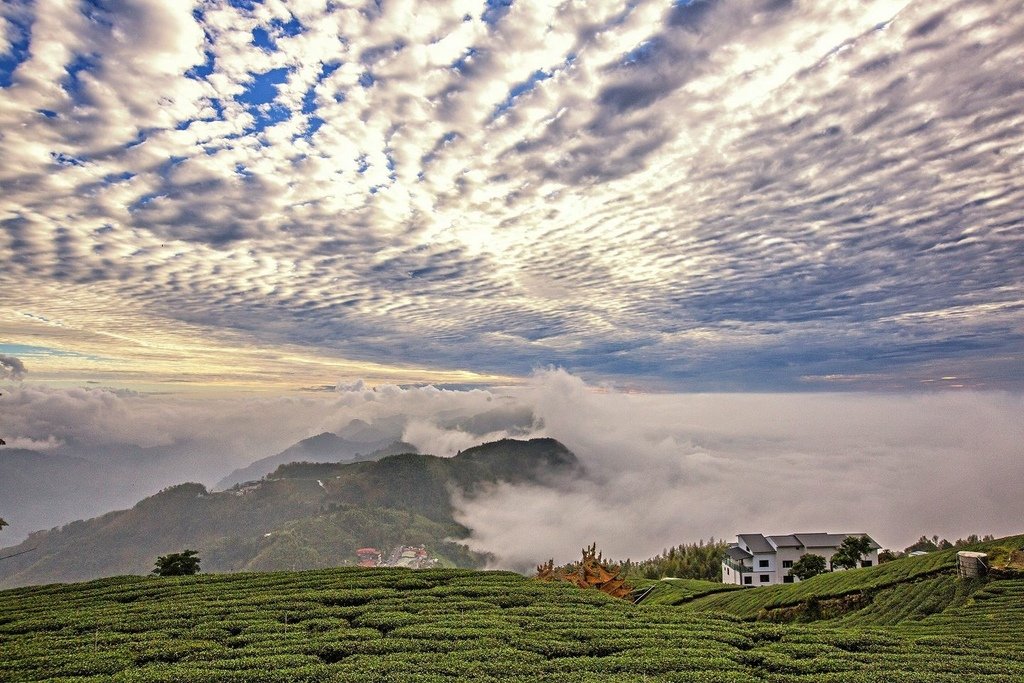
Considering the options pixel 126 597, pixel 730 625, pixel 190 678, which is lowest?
pixel 126 597

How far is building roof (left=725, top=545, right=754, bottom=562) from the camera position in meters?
121

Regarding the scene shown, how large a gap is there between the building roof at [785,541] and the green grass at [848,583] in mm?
58153

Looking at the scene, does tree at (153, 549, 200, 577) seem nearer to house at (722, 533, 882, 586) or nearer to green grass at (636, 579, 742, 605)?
green grass at (636, 579, 742, 605)

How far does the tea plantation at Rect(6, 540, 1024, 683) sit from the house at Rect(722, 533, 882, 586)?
93.4 metres

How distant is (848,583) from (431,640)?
51.5 m

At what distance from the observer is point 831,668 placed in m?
19.8

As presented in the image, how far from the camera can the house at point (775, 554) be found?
11775 cm

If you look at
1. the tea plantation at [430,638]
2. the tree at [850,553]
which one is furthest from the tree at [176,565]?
the tree at [850,553]

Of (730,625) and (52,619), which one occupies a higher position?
(730,625)

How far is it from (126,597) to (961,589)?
5405 cm

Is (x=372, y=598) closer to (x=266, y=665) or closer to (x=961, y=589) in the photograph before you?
(x=266, y=665)

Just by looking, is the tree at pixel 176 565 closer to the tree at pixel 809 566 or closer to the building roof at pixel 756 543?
the tree at pixel 809 566

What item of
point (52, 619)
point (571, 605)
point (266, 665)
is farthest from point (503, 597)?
point (52, 619)

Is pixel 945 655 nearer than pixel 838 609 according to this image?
Yes
